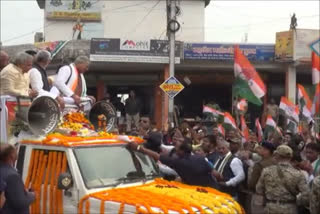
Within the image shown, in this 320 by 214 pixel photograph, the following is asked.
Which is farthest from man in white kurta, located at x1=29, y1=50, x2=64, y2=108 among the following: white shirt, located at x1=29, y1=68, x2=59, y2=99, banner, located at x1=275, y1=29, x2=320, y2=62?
banner, located at x1=275, y1=29, x2=320, y2=62

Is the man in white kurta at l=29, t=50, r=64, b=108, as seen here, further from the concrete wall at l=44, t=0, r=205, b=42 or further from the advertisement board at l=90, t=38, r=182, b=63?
the concrete wall at l=44, t=0, r=205, b=42

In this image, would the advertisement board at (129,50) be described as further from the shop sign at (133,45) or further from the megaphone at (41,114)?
the megaphone at (41,114)

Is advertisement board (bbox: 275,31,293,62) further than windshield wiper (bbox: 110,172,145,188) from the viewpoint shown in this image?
Yes

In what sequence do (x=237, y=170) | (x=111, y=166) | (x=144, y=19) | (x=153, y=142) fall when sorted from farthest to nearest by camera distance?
1. (x=144, y=19)
2. (x=237, y=170)
3. (x=153, y=142)
4. (x=111, y=166)

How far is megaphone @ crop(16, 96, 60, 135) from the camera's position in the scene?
619cm

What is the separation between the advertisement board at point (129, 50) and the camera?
21.1m

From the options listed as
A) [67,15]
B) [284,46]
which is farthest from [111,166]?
[67,15]

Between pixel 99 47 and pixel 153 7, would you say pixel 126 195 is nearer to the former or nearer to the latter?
pixel 99 47

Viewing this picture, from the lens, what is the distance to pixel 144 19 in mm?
32031

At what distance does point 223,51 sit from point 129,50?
3.99 metres

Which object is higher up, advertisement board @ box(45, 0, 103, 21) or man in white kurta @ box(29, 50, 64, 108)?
advertisement board @ box(45, 0, 103, 21)

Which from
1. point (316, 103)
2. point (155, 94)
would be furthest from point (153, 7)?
point (316, 103)

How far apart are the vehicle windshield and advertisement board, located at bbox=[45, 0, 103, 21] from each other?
84.5 ft

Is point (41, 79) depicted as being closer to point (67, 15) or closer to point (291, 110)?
point (291, 110)
